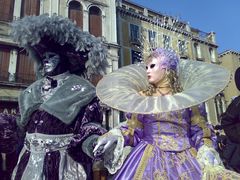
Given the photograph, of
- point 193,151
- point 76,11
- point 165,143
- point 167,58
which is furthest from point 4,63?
point 193,151

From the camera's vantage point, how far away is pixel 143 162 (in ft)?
7.47

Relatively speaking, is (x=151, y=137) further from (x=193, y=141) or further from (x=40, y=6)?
(x=40, y=6)

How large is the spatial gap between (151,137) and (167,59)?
0.74 metres

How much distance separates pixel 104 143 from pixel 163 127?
602mm

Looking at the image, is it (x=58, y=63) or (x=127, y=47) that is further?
(x=127, y=47)

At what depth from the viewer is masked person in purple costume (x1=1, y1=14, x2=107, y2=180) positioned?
222 cm

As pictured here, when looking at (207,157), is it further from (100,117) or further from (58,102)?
(58,102)

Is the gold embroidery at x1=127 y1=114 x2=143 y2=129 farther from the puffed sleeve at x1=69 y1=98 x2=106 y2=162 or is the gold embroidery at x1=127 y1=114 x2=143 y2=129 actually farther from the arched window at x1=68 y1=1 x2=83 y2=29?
the arched window at x1=68 y1=1 x2=83 y2=29

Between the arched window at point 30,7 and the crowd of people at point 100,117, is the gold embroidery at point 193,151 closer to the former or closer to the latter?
the crowd of people at point 100,117

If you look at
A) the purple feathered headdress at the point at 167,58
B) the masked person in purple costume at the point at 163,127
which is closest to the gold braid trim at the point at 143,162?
the masked person in purple costume at the point at 163,127

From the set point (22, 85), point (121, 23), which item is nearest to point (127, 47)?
point (121, 23)

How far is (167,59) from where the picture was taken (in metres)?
2.78

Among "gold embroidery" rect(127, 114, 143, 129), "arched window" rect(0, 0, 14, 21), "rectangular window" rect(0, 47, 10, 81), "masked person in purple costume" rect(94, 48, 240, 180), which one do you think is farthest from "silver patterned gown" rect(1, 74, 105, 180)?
"arched window" rect(0, 0, 14, 21)

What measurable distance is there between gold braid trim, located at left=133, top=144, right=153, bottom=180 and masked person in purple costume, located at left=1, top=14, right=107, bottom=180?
35 centimetres
